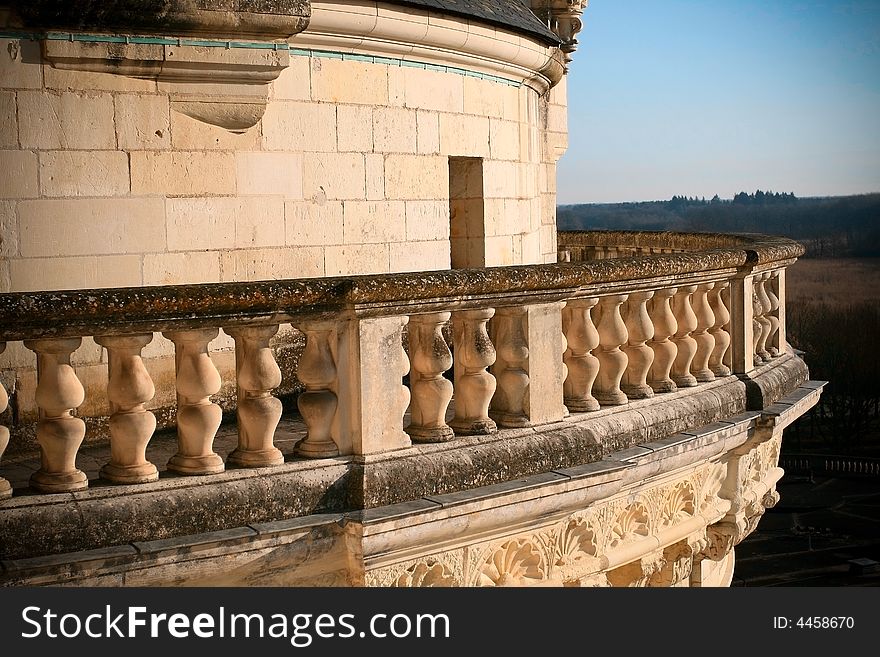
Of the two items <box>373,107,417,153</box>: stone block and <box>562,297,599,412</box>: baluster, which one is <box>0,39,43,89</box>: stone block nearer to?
<box>373,107,417,153</box>: stone block

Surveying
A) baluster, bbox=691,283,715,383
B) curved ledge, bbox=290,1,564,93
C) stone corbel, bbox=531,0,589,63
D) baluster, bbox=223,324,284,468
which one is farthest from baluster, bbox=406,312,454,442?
stone corbel, bbox=531,0,589,63

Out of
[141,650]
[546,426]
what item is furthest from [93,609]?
[546,426]

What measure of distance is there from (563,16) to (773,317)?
5766 millimetres

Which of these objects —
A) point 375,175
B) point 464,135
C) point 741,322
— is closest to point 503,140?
point 464,135

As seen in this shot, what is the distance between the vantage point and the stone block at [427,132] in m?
7.39

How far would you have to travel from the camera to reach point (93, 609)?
3.95 metres

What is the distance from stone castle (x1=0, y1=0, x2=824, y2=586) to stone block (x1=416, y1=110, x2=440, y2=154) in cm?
2

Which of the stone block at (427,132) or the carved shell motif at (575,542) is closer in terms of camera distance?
the carved shell motif at (575,542)

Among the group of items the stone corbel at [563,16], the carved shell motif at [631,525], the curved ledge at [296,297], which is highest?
the stone corbel at [563,16]

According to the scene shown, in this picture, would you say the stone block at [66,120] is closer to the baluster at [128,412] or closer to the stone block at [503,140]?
the baluster at [128,412]

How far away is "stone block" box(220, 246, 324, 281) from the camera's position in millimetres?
6309

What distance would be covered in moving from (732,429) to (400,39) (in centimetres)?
293

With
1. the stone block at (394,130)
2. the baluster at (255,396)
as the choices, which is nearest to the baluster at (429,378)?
the baluster at (255,396)

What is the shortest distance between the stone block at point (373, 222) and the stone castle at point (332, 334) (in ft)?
0.06
